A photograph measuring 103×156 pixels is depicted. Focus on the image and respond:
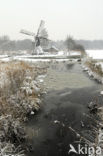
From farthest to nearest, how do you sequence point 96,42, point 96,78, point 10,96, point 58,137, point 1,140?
point 96,42, point 96,78, point 10,96, point 58,137, point 1,140

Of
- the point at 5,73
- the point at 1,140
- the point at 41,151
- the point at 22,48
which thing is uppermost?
the point at 22,48

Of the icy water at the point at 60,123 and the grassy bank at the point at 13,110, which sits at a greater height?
the grassy bank at the point at 13,110

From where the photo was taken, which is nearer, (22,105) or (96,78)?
(22,105)

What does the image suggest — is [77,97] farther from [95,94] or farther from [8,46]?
[8,46]

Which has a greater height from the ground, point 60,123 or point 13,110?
point 13,110

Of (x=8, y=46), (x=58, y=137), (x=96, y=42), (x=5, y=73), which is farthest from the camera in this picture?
(x=96, y=42)

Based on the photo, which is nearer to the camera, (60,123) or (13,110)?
(13,110)

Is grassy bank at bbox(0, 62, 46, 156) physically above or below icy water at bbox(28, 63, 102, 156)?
above

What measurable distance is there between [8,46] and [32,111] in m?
60.7

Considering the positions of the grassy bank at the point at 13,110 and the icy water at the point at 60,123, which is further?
the icy water at the point at 60,123

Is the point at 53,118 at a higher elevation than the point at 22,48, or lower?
lower

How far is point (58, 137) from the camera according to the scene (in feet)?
19.9

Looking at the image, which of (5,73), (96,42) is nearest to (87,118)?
(5,73)

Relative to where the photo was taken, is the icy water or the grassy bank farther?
the icy water
